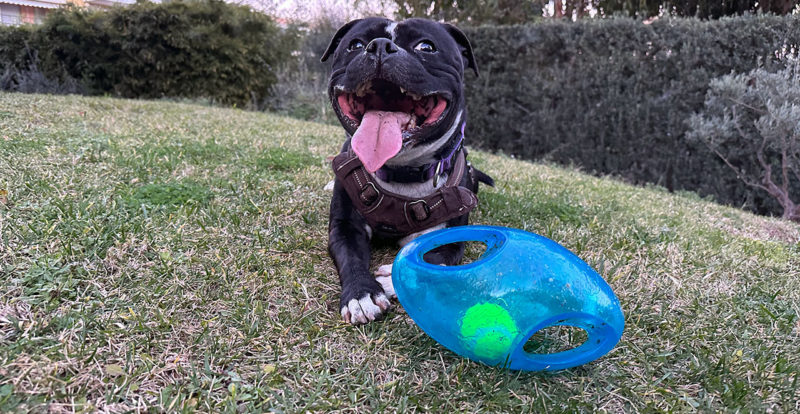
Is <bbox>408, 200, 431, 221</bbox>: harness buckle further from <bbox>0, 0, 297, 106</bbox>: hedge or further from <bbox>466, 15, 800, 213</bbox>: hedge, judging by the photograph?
<bbox>0, 0, 297, 106</bbox>: hedge

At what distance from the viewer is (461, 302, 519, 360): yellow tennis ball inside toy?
150 centimetres

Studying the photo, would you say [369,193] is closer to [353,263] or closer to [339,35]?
[353,263]

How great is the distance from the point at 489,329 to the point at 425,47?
142 centimetres

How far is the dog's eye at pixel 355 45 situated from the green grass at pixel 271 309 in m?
1.02

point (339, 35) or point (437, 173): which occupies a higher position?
point (339, 35)

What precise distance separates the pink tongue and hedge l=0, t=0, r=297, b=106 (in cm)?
772

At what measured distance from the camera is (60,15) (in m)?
8.48

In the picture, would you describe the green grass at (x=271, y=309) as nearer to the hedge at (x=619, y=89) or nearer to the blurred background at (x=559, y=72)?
the blurred background at (x=559, y=72)

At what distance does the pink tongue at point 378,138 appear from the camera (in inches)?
81.1

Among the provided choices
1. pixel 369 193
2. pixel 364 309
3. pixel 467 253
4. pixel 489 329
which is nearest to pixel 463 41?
pixel 369 193

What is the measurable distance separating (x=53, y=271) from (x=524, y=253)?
70.6 inches

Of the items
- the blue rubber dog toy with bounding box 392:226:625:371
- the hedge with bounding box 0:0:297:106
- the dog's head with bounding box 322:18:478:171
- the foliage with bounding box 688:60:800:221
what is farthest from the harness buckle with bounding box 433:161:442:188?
the hedge with bounding box 0:0:297:106

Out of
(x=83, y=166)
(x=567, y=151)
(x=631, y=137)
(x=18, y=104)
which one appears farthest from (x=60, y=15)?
(x=631, y=137)

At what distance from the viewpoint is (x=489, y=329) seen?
1.51 meters
